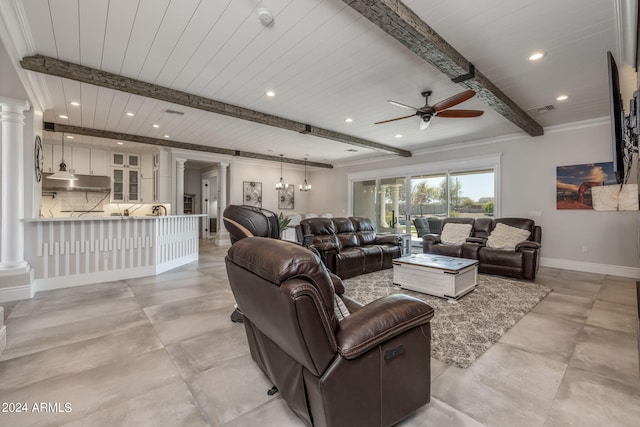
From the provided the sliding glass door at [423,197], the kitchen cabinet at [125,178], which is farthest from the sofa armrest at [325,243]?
the kitchen cabinet at [125,178]

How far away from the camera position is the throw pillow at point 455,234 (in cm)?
528

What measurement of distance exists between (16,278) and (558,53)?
6542 mm

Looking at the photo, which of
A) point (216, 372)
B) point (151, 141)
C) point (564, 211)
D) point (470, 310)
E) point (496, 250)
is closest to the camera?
point (216, 372)

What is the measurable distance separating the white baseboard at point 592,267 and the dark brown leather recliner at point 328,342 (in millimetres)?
5369

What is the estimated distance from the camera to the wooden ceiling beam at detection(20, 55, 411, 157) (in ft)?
9.66

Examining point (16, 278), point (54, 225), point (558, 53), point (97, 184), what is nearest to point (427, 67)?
point (558, 53)

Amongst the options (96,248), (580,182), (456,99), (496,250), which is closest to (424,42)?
(456,99)

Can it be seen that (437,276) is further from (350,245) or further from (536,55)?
(536,55)

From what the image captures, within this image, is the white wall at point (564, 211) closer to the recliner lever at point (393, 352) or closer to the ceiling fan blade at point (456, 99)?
the ceiling fan blade at point (456, 99)

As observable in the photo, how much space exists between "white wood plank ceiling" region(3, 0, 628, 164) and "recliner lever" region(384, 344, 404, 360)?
243 cm

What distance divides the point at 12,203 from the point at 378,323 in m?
4.67

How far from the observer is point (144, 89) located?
11.5ft

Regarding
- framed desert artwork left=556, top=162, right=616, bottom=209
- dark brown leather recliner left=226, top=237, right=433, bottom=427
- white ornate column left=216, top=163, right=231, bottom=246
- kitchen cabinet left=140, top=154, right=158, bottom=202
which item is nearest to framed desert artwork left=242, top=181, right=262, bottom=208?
white ornate column left=216, top=163, right=231, bottom=246

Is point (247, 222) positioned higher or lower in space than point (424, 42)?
lower
